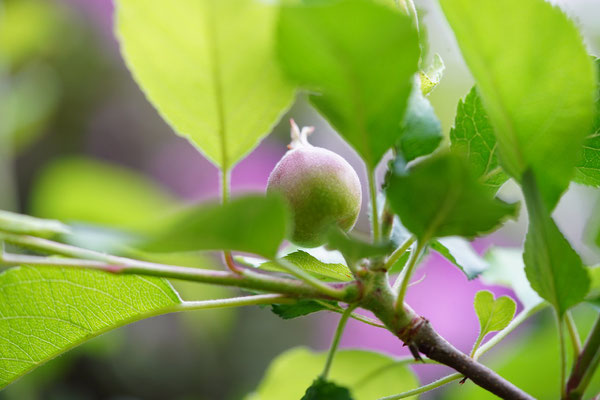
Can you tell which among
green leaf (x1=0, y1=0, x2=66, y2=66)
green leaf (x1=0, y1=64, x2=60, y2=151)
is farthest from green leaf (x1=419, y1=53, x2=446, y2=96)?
green leaf (x1=0, y1=0, x2=66, y2=66)

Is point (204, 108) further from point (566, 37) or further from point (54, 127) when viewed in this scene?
point (54, 127)

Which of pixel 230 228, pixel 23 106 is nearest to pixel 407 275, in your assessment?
pixel 230 228

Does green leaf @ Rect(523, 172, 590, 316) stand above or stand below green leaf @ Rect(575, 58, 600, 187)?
below

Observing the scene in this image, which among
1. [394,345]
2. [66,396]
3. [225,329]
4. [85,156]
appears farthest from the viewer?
[85,156]

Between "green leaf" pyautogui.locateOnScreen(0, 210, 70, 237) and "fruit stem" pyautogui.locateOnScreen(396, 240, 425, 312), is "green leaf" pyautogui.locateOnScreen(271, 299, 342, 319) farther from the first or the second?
"green leaf" pyautogui.locateOnScreen(0, 210, 70, 237)

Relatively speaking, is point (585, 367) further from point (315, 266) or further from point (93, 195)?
point (93, 195)

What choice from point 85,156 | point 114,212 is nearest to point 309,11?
point 114,212
